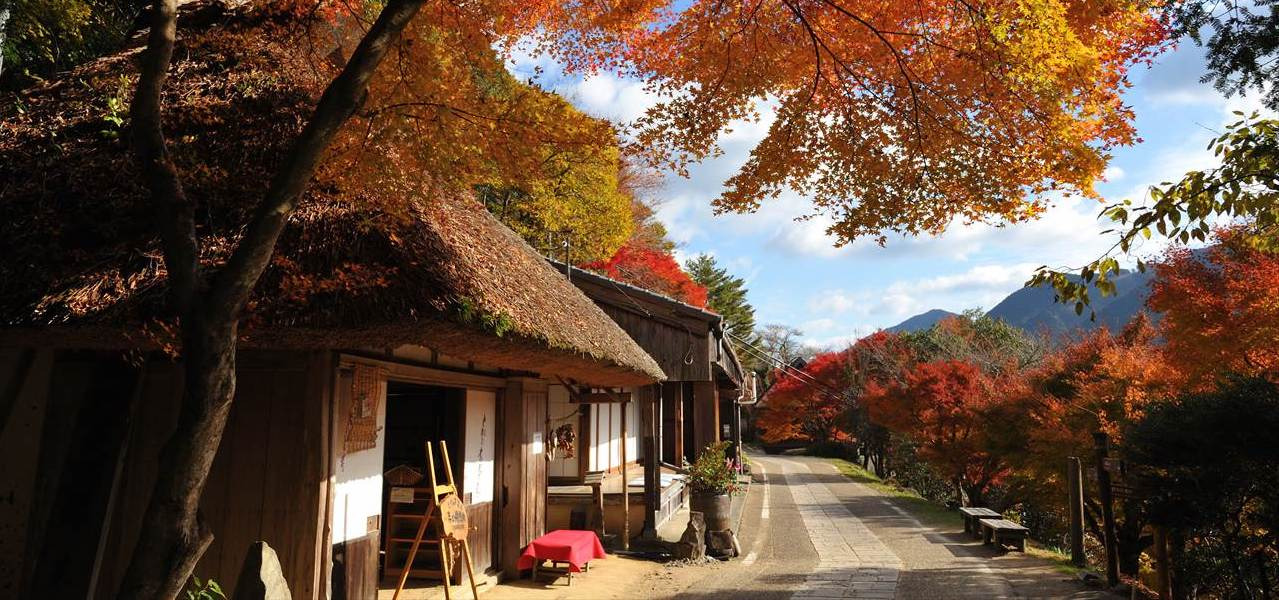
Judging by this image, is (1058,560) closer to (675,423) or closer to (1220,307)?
(1220,307)

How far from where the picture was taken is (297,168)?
3.39 m

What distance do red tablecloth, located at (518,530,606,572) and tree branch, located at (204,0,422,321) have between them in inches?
221

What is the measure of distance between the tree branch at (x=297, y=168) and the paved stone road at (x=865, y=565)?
19.6 feet

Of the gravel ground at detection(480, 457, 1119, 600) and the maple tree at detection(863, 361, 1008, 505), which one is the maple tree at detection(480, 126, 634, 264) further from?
the gravel ground at detection(480, 457, 1119, 600)

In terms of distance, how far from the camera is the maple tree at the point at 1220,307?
26.6ft

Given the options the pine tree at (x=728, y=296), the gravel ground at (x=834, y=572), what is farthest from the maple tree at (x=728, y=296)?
the gravel ground at (x=834, y=572)

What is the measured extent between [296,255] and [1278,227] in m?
7.47

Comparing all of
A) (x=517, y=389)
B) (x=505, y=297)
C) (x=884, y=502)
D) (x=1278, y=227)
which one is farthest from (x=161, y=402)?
(x=884, y=502)

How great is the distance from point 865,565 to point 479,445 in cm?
529

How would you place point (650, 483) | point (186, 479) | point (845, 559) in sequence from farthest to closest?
point (650, 483), point (845, 559), point (186, 479)

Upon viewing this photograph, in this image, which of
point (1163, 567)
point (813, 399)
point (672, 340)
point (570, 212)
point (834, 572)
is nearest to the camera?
point (1163, 567)

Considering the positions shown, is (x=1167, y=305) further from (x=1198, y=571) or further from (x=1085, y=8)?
(x=1085, y=8)

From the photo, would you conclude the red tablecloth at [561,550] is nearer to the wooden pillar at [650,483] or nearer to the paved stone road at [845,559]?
the wooden pillar at [650,483]

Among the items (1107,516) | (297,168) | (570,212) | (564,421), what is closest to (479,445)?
(564,421)
